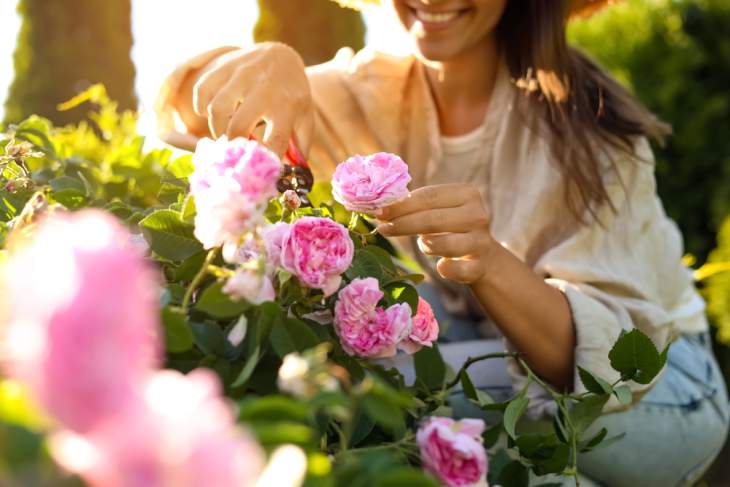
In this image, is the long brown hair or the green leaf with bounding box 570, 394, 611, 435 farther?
the long brown hair

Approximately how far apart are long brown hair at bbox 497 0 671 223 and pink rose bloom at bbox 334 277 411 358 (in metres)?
1.10

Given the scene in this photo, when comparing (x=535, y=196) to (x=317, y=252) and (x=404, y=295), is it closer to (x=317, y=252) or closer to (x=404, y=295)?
(x=404, y=295)

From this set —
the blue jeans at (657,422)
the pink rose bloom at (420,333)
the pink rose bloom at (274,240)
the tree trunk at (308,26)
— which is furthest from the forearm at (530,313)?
the tree trunk at (308,26)

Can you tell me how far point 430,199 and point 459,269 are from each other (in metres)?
0.18

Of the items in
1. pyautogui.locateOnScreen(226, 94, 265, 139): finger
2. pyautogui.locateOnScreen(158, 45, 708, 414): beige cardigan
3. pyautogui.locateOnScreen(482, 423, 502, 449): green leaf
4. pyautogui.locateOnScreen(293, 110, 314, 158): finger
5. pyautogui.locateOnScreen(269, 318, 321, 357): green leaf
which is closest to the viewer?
pyautogui.locateOnScreen(269, 318, 321, 357): green leaf

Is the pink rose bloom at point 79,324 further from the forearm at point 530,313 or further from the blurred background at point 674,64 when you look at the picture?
the blurred background at point 674,64

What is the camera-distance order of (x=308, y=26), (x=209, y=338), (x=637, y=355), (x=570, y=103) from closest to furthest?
(x=209, y=338) < (x=637, y=355) < (x=570, y=103) < (x=308, y=26)

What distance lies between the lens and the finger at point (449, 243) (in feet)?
4.57

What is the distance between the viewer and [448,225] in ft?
4.44

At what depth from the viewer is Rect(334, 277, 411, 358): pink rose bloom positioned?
39.9 inches

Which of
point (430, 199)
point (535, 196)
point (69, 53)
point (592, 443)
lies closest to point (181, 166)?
point (430, 199)

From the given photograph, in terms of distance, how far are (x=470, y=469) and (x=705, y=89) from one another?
4.63 metres

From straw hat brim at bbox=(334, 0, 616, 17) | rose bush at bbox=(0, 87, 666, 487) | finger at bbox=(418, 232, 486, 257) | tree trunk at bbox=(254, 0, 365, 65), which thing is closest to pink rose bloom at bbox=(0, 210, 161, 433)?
rose bush at bbox=(0, 87, 666, 487)

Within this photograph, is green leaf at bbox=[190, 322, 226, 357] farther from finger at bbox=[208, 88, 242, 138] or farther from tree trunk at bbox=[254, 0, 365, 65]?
tree trunk at bbox=[254, 0, 365, 65]
